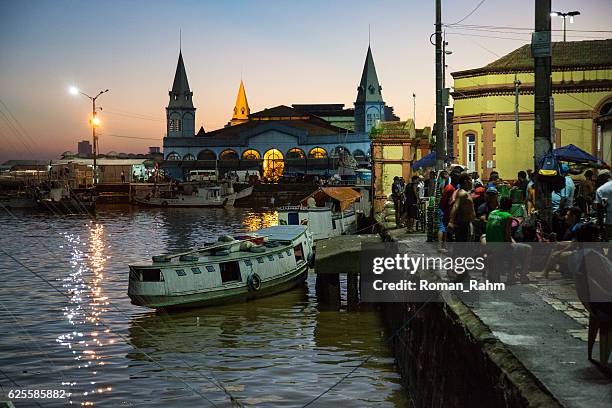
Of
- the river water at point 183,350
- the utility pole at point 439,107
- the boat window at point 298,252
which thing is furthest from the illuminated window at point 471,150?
the utility pole at point 439,107

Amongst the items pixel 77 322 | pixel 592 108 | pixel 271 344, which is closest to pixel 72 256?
pixel 77 322

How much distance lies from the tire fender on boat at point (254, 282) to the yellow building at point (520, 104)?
68.6ft

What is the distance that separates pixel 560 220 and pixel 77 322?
15.5 m

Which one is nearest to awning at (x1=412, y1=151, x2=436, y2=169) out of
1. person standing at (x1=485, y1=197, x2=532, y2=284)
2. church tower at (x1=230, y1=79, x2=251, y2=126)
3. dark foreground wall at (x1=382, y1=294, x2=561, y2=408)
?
dark foreground wall at (x1=382, y1=294, x2=561, y2=408)

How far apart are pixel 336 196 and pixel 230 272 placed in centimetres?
2537

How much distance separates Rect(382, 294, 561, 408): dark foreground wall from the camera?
7.70 meters

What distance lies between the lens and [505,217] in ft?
42.3

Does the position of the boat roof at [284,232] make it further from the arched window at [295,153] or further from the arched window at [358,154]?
the arched window at [295,153]

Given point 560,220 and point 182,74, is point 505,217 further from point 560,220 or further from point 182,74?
point 182,74

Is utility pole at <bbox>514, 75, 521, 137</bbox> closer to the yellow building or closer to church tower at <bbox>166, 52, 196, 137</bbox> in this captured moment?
the yellow building

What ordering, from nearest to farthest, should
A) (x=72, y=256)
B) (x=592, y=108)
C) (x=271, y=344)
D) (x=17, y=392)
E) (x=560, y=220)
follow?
(x=560, y=220) < (x=17, y=392) < (x=271, y=344) < (x=592, y=108) < (x=72, y=256)

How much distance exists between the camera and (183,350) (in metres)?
20.2

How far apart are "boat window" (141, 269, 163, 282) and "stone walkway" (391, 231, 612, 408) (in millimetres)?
12648

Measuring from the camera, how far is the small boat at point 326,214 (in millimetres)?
44219
